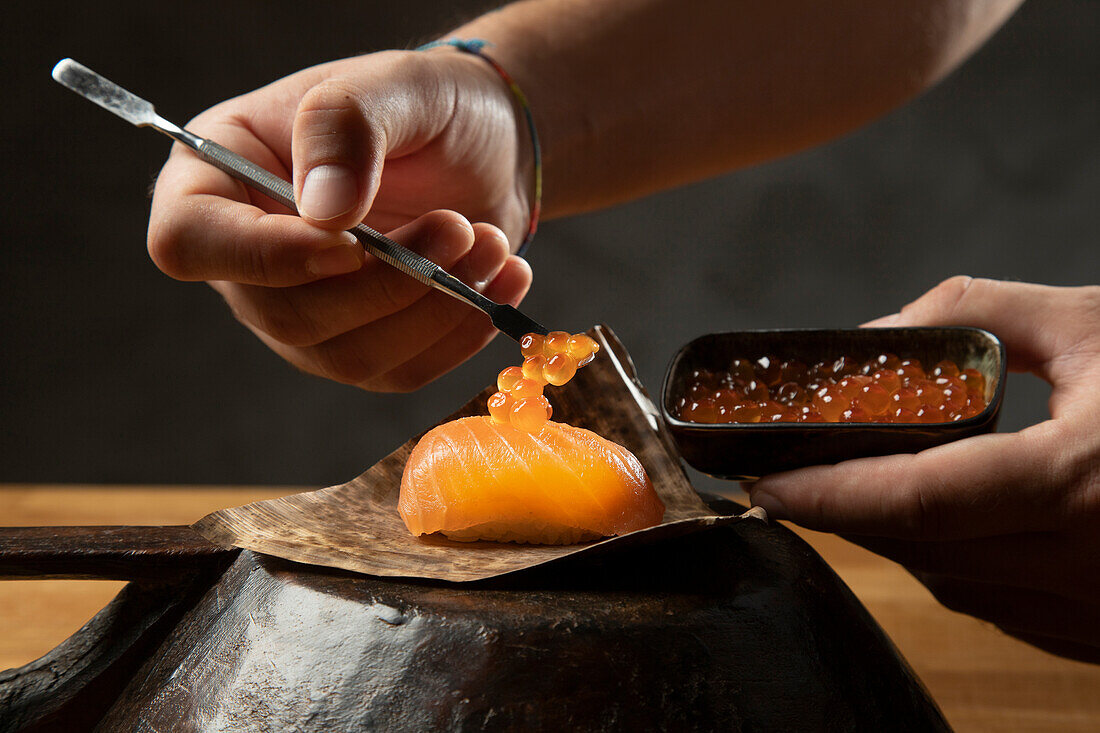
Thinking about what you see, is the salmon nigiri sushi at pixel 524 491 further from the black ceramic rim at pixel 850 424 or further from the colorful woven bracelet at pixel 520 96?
the colorful woven bracelet at pixel 520 96

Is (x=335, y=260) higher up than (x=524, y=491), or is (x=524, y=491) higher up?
(x=335, y=260)

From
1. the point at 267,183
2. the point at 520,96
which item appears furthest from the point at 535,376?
the point at 520,96

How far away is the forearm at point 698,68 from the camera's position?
1.67 metres

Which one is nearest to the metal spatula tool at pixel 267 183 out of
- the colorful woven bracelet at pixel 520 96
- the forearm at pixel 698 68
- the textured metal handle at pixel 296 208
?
the textured metal handle at pixel 296 208

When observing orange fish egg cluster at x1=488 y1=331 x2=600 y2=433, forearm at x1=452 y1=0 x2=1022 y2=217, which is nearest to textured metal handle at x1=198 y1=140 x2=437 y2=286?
orange fish egg cluster at x1=488 y1=331 x2=600 y2=433

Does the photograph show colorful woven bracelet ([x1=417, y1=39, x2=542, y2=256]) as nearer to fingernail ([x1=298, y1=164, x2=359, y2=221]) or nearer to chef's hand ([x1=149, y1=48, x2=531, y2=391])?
chef's hand ([x1=149, y1=48, x2=531, y2=391])

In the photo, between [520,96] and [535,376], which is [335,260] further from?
[520,96]

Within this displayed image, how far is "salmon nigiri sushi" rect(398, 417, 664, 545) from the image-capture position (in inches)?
33.7

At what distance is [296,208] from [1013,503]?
815mm

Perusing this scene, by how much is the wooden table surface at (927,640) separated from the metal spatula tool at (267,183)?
2.34 ft

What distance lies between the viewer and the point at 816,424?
91 centimetres

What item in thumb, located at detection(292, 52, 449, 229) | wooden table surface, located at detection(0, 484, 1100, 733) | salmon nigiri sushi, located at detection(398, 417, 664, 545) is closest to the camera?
salmon nigiri sushi, located at detection(398, 417, 664, 545)

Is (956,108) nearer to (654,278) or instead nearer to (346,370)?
(654,278)

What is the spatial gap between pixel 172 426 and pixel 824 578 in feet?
9.01
